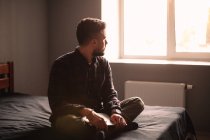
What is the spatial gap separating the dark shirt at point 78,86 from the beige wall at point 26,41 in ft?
4.63

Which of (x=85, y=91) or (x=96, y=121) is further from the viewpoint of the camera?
(x=85, y=91)

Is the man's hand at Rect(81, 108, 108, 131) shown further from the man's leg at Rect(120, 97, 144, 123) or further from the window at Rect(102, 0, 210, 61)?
the window at Rect(102, 0, 210, 61)

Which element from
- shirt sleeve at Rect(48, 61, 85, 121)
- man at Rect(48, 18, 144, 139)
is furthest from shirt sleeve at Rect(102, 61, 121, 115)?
shirt sleeve at Rect(48, 61, 85, 121)

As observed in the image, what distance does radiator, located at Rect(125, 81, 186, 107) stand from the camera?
3264mm

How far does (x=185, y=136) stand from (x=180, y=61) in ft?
4.17

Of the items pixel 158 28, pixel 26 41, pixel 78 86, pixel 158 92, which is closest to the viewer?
pixel 78 86

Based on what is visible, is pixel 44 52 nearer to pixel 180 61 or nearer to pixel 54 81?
pixel 180 61

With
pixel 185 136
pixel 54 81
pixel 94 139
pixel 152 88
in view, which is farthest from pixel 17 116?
pixel 152 88

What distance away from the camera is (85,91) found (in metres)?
2.08

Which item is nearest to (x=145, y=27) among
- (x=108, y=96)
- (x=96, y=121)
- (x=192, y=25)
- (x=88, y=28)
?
(x=192, y=25)

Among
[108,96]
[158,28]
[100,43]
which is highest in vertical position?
[158,28]

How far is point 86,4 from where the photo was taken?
3.62 m

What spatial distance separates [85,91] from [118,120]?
276 mm

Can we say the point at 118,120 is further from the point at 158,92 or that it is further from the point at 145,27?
the point at 145,27
